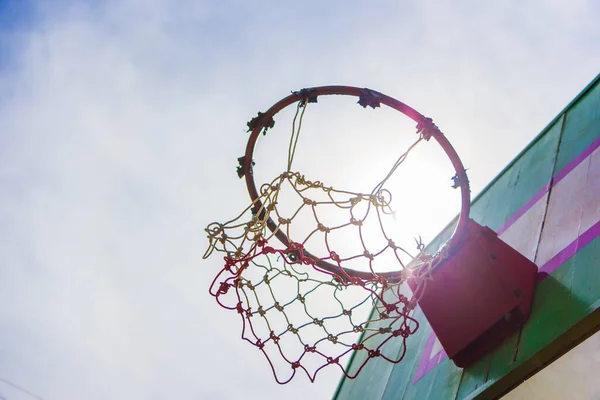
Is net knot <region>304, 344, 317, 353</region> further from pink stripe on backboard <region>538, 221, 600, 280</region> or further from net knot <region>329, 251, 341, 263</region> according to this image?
pink stripe on backboard <region>538, 221, 600, 280</region>

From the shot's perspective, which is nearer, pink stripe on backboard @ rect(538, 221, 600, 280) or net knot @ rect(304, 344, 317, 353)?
pink stripe on backboard @ rect(538, 221, 600, 280)

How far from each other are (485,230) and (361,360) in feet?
6.50

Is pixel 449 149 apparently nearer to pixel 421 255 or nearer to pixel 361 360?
pixel 421 255

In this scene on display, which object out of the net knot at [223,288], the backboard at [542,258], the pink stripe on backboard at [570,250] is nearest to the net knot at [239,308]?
the net knot at [223,288]

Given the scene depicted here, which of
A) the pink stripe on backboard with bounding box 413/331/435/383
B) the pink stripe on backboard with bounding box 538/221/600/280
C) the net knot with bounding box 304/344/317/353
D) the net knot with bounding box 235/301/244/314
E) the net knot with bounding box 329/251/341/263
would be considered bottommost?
the pink stripe on backboard with bounding box 538/221/600/280

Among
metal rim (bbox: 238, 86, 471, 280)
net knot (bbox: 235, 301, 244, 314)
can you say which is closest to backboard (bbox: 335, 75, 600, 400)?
metal rim (bbox: 238, 86, 471, 280)

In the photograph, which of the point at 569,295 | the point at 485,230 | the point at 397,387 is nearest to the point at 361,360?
the point at 397,387

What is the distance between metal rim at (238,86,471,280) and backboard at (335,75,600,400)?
0.48 metres

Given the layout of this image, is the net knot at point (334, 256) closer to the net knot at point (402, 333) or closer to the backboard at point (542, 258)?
the net knot at point (402, 333)

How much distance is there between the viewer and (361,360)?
174 inches

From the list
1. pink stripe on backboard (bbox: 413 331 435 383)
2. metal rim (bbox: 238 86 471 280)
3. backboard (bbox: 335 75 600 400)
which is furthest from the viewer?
pink stripe on backboard (bbox: 413 331 435 383)

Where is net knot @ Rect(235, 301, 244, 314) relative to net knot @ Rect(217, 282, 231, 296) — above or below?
below

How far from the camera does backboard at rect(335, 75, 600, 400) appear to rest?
2309mm

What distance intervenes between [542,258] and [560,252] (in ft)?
0.44
